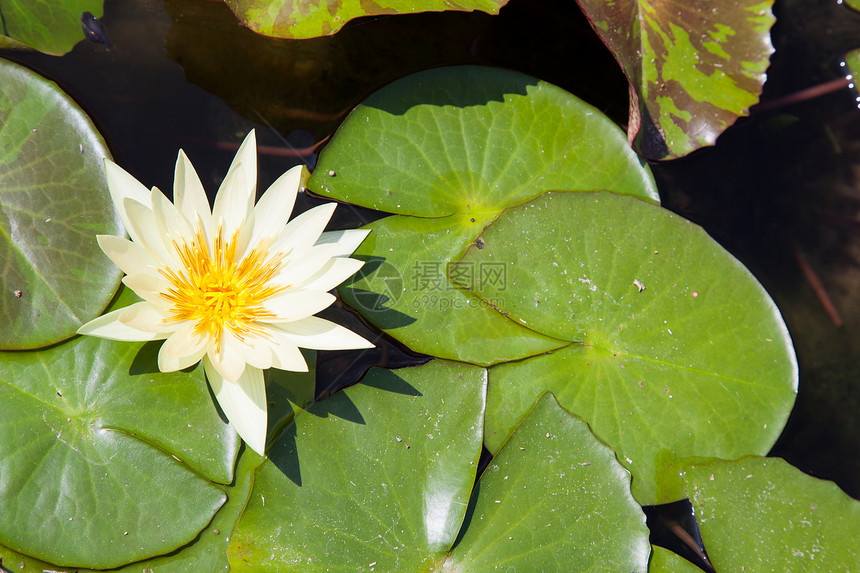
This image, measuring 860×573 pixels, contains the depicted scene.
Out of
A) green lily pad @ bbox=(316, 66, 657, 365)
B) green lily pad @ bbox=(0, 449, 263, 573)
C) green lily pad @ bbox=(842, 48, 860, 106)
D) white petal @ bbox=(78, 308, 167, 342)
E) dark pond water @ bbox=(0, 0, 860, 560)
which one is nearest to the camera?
white petal @ bbox=(78, 308, 167, 342)

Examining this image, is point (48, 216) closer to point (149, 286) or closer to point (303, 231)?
point (149, 286)

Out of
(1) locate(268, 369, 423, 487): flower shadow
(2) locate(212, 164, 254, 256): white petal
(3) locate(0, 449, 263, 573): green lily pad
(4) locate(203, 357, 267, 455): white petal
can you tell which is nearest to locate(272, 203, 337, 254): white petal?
(2) locate(212, 164, 254, 256): white petal

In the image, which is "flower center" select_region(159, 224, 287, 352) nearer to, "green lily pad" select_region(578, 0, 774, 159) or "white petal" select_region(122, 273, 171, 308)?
"white petal" select_region(122, 273, 171, 308)

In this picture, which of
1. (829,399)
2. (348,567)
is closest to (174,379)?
(348,567)

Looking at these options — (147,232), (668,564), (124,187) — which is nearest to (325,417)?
(147,232)

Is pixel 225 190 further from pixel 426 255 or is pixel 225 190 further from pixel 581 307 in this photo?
pixel 581 307

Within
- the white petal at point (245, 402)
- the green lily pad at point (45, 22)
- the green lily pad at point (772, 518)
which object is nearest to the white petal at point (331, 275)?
the white petal at point (245, 402)
